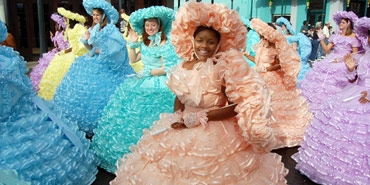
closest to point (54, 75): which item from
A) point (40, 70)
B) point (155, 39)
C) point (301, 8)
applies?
point (40, 70)

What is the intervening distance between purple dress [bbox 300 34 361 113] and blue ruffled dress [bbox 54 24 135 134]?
3.37 meters

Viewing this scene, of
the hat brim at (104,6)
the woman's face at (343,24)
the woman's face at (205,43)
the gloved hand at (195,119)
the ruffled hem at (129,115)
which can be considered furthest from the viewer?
the woman's face at (343,24)

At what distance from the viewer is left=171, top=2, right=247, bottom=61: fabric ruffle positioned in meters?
2.61

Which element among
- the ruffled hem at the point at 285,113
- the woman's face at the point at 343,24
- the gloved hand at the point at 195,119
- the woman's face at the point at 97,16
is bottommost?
the ruffled hem at the point at 285,113

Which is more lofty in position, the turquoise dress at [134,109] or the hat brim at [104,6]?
the hat brim at [104,6]

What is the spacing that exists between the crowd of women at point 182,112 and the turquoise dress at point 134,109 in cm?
1

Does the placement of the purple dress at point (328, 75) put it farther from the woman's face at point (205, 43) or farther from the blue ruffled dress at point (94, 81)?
the woman's face at point (205, 43)

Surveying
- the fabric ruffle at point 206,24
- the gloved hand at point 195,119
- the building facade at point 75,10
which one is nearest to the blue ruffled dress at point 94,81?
the building facade at point 75,10

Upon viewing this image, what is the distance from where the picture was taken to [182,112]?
9.34ft

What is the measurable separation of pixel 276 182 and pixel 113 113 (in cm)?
236

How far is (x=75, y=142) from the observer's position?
352cm

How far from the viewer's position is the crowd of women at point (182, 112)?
8.09ft

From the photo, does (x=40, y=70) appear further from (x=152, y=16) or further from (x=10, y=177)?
(x=10, y=177)

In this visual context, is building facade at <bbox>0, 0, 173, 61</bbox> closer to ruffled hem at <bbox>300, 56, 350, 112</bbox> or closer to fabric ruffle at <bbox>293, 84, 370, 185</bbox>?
ruffled hem at <bbox>300, 56, 350, 112</bbox>
